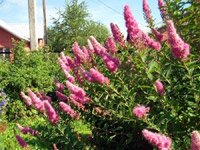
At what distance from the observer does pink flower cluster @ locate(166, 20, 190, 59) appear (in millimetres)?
2830

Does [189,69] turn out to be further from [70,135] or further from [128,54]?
[70,135]

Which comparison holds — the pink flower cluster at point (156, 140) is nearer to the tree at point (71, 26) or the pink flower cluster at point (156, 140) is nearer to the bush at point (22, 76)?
the bush at point (22, 76)

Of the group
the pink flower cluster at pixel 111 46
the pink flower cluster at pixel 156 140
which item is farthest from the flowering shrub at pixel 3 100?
the pink flower cluster at pixel 156 140

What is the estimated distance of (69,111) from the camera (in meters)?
4.06

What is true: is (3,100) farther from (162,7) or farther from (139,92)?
(139,92)

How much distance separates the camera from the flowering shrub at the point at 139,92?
11.1ft

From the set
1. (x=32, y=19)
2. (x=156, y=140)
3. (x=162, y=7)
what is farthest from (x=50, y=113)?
(x=32, y=19)

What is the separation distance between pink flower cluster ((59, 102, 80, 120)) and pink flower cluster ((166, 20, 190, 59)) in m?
1.35

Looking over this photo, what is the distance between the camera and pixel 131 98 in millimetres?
3670

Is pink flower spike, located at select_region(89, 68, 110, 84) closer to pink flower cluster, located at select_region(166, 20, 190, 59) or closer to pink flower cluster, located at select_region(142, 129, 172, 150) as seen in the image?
pink flower cluster, located at select_region(166, 20, 190, 59)

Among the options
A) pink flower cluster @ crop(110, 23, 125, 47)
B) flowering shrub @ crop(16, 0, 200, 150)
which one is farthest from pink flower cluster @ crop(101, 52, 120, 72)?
pink flower cluster @ crop(110, 23, 125, 47)

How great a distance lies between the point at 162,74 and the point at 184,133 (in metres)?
0.49

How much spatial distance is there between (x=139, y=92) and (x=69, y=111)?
25.3 inches

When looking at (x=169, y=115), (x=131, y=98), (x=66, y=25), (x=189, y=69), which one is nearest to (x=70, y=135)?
(x=131, y=98)
